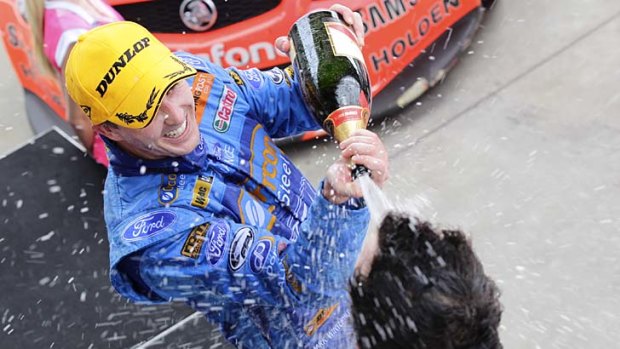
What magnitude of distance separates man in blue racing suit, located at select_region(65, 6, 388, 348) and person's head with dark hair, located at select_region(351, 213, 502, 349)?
434mm

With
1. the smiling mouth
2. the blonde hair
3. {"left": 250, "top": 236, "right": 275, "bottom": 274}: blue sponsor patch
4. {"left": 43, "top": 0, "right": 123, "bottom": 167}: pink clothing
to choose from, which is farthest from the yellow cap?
the blonde hair

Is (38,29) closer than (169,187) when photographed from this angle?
No

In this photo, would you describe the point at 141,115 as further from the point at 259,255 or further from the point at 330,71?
the point at 330,71

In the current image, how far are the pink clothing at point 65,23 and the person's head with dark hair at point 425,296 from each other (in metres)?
2.62

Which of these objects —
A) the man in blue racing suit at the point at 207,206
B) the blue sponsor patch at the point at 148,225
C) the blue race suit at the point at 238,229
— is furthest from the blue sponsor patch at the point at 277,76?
the blue sponsor patch at the point at 148,225

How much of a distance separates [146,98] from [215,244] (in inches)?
16.6

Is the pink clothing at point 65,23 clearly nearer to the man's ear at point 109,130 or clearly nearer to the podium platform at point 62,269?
the podium platform at point 62,269

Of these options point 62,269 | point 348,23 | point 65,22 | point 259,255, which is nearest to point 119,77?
point 259,255

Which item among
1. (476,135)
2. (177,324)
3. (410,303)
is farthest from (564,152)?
→ (410,303)

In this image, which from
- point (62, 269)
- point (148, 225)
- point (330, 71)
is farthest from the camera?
point (62, 269)

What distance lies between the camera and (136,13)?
4.35m

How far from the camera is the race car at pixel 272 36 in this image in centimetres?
436

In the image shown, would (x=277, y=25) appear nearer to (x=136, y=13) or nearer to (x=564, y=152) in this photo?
(x=136, y=13)

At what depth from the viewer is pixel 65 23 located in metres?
3.86
